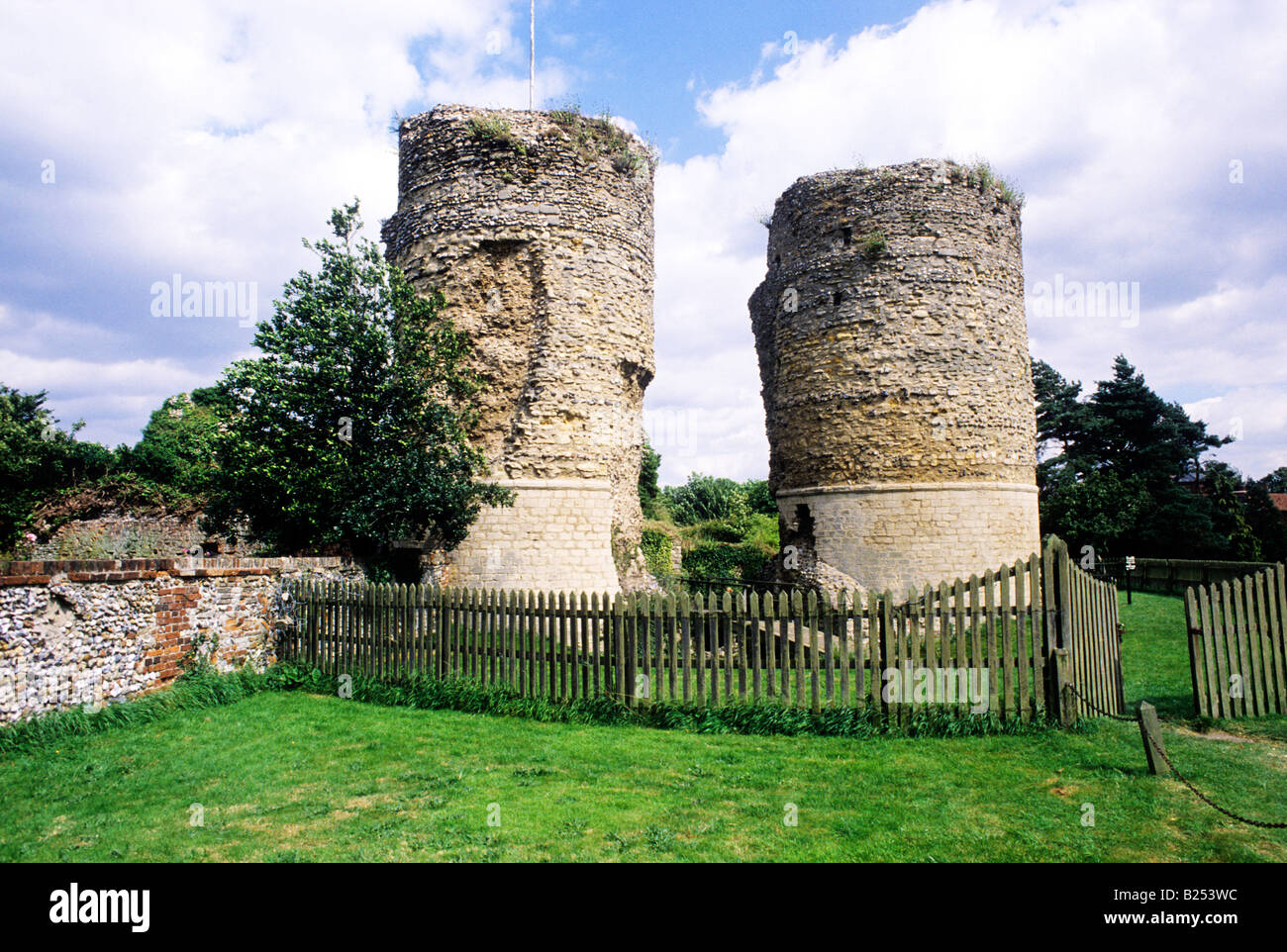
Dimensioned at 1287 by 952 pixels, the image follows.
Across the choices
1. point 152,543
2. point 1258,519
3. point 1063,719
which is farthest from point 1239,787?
point 1258,519

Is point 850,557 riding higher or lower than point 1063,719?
higher

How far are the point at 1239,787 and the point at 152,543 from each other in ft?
77.5

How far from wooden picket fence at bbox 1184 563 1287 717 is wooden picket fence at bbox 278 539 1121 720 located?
2.70 feet

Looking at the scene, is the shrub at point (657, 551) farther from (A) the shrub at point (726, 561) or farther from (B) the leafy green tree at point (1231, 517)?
(B) the leafy green tree at point (1231, 517)

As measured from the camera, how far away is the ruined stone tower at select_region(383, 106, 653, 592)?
12.0 meters

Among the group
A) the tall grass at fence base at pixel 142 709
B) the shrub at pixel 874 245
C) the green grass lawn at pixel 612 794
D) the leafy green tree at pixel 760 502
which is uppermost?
the shrub at pixel 874 245

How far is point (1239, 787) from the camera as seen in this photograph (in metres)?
5.44

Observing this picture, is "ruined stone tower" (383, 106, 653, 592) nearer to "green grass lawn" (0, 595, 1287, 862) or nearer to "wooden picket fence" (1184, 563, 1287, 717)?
"green grass lawn" (0, 595, 1287, 862)

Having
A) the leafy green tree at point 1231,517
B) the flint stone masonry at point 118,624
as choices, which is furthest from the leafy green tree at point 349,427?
the leafy green tree at point 1231,517

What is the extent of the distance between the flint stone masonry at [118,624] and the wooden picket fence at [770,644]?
1430 millimetres

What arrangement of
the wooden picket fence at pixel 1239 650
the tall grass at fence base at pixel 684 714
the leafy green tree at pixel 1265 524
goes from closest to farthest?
1. the tall grass at fence base at pixel 684 714
2. the wooden picket fence at pixel 1239 650
3. the leafy green tree at pixel 1265 524

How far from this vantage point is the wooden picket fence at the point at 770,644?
23.5 ft

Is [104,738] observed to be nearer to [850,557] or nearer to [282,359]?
[282,359]

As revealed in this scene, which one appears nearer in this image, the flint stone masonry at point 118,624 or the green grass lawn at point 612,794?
the green grass lawn at point 612,794
